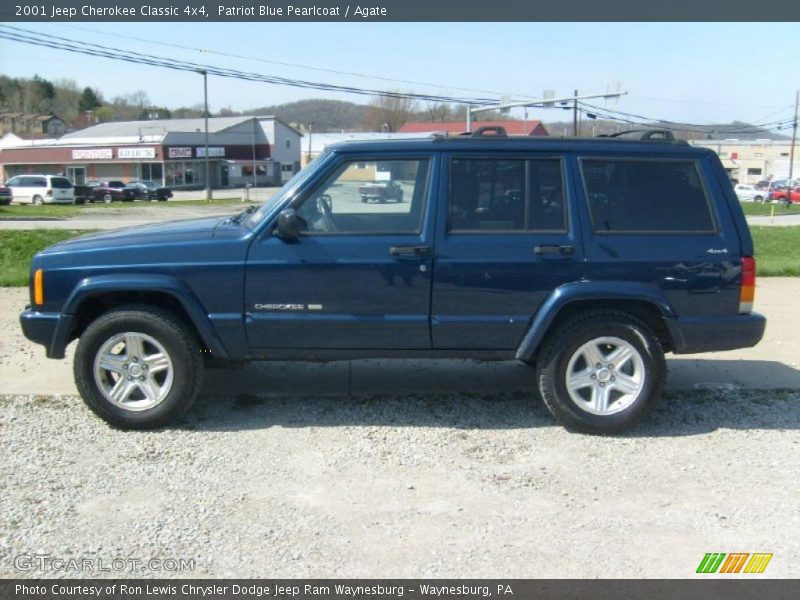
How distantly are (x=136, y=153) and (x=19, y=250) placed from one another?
56.6 m

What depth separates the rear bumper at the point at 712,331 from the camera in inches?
207

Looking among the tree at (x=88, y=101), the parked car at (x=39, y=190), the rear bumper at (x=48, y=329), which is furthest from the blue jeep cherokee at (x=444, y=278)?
the tree at (x=88, y=101)

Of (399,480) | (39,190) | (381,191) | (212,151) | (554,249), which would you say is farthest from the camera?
(212,151)

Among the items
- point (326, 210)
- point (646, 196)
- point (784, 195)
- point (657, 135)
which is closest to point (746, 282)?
point (646, 196)

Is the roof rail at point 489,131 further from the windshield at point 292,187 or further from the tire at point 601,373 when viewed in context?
the tire at point 601,373

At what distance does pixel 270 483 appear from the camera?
14.7 ft

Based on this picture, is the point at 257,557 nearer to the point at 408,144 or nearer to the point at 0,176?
the point at 408,144

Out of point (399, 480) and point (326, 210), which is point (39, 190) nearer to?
point (326, 210)

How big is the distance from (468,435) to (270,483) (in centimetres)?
144

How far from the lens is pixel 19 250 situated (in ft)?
46.7

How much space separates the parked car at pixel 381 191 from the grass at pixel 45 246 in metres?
7.02

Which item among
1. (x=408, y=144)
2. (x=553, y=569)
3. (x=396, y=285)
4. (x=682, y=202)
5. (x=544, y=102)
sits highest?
(x=544, y=102)

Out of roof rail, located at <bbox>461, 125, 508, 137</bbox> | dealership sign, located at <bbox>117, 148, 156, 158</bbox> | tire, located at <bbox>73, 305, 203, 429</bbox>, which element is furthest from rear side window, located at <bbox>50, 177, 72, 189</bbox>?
roof rail, located at <bbox>461, 125, 508, 137</bbox>

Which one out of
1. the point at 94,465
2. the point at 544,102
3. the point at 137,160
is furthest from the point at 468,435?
the point at 137,160
